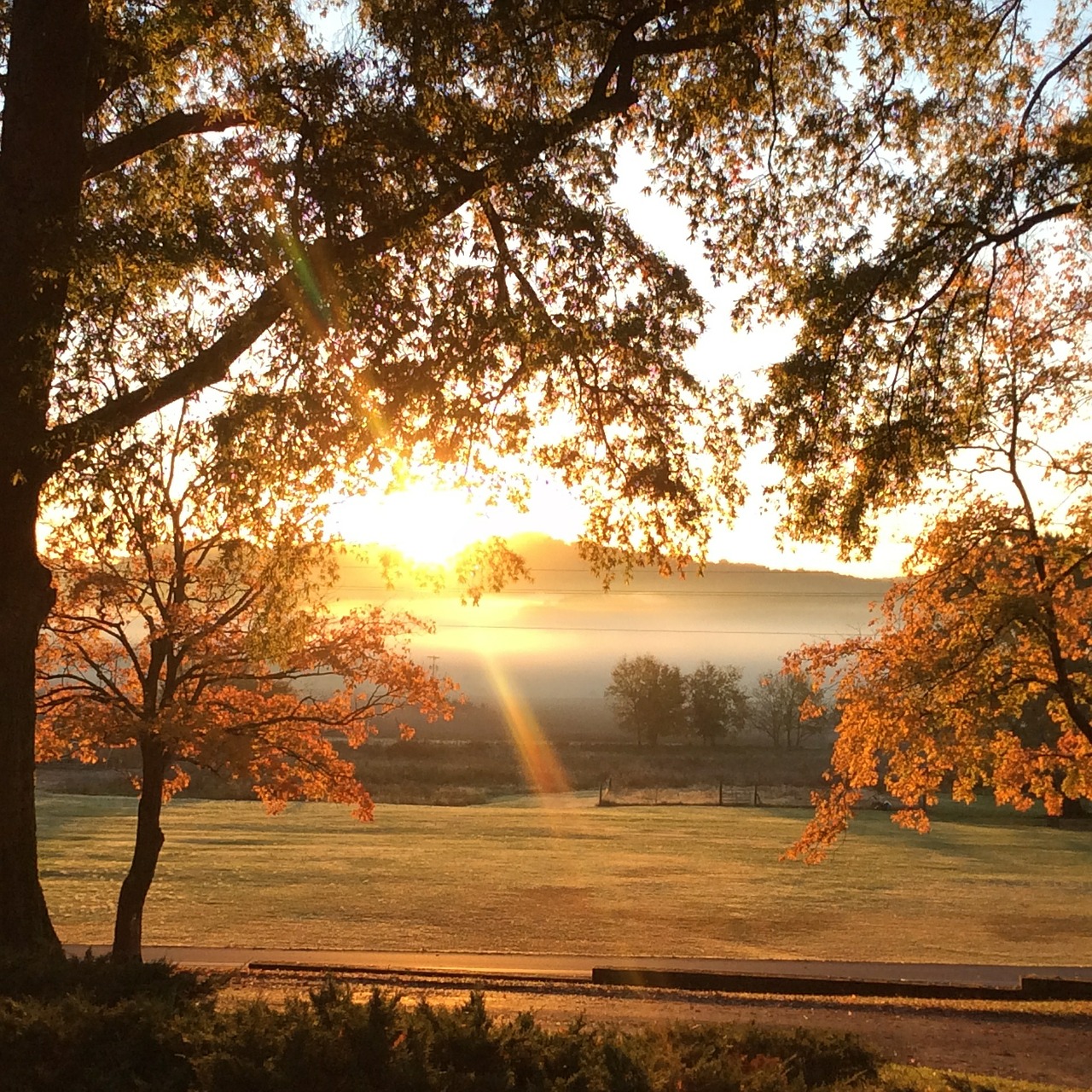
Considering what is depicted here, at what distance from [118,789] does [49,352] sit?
66.8 metres

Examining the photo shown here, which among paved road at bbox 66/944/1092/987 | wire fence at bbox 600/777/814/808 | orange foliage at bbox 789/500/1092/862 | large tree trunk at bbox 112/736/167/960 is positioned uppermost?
orange foliage at bbox 789/500/1092/862

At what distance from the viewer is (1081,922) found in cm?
2930

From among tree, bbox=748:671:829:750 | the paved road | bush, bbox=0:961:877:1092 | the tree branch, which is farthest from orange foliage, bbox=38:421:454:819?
tree, bbox=748:671:829:750

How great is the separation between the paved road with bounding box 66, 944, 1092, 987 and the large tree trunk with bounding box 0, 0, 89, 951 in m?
8.66

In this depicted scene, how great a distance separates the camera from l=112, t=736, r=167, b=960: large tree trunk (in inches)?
608

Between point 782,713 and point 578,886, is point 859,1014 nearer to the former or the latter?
point 578,886

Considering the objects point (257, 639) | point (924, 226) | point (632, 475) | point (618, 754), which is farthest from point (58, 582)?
point (618, 754)

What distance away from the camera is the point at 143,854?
1567 centimetres

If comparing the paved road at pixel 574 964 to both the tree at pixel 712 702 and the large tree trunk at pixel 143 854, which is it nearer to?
the large tree trunk at pixel 143 854

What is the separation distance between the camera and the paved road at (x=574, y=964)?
701 inches

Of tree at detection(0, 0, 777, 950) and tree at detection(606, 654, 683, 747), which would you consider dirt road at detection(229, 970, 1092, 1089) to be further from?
tree at detection(606, 654, 683, 747)

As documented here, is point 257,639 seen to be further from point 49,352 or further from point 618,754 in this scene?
point 618,754

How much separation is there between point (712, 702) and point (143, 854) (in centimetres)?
10326

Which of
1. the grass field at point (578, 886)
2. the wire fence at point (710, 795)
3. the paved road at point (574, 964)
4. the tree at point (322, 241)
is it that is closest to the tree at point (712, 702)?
the wire fence at point (710, 795)
